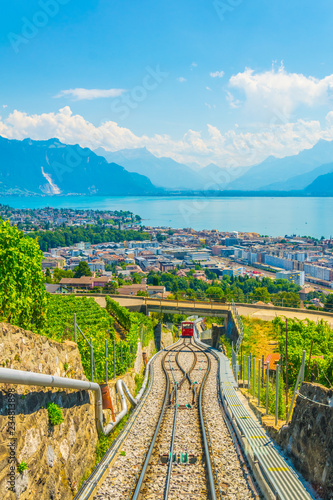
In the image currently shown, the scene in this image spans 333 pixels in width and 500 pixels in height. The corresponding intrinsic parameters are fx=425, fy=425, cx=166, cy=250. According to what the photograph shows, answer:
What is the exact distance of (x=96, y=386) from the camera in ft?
21.9

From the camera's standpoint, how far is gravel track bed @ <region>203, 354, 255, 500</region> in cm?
562

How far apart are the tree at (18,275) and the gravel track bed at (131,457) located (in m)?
2.73

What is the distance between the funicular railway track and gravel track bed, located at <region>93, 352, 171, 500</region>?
139mm

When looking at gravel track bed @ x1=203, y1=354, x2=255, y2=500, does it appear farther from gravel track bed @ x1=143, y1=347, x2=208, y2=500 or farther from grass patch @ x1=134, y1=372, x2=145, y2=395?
grass patch @ x1=134, y1=372, x2=145, y2=395

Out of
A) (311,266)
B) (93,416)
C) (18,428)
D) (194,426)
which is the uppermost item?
(18,428)

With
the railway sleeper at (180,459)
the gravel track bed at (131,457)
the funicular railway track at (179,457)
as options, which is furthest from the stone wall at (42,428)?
the railway sleeper at (180,459)

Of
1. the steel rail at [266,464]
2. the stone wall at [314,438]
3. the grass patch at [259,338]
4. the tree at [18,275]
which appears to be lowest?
the grass patch at [259,338]

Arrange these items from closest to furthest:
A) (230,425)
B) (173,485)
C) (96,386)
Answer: (173,485) → (96,386) → (230,425)

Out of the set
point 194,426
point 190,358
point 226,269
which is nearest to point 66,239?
point 226,269

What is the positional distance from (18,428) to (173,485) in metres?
2.68

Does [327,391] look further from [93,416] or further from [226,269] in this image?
[226,269]

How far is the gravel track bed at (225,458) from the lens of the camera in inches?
221

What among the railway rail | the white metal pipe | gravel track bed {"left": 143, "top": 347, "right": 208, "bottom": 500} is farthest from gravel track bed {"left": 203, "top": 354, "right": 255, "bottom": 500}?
the white metal pipe

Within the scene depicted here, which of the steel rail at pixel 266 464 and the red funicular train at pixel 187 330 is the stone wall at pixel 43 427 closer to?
the steel rail at pixel 266 464
